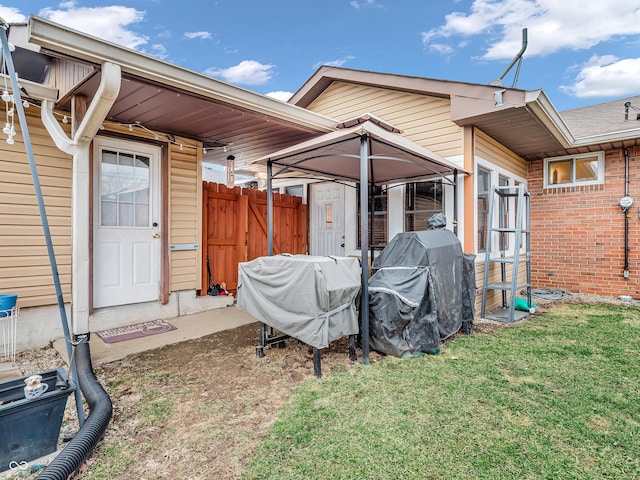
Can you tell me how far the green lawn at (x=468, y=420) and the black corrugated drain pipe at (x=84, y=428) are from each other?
795mm

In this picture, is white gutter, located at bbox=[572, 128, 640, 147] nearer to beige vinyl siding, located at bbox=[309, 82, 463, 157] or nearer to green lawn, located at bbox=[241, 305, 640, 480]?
beige vinyl siding, located at bbox=[309, 82, 463, 157]

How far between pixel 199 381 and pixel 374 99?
5141mm

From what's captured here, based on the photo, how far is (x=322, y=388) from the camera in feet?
8.46

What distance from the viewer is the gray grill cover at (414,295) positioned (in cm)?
321

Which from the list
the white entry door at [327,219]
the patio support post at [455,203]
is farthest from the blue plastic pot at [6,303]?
the patio support post at [455,203]

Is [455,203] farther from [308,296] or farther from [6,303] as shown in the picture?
[6,303]

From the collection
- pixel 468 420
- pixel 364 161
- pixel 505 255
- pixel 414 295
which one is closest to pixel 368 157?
pixel 364 161

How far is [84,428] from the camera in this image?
5.80 feet

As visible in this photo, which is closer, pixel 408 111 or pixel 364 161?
pixel 364 161

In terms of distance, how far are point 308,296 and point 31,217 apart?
3.15 metres

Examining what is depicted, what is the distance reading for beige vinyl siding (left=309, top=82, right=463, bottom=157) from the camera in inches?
194

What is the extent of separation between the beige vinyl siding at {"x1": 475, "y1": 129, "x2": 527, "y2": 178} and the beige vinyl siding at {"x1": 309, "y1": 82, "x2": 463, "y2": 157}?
0.43m

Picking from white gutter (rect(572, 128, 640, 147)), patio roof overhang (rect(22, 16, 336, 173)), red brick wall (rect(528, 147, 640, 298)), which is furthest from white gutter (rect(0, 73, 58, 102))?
red brick wall (rect(528, 147, 640, 298))

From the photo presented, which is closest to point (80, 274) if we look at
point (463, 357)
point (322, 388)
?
point (322, 388)
